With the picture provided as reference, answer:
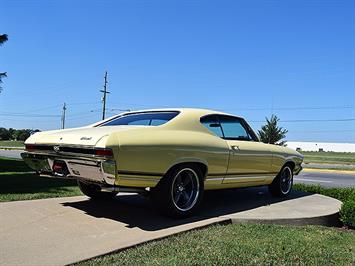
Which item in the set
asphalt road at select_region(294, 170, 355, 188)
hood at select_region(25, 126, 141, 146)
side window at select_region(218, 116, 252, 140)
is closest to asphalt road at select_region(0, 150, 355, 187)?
asphalt road at select_region(294, 170, 355, 188)

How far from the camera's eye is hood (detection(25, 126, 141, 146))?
488cm

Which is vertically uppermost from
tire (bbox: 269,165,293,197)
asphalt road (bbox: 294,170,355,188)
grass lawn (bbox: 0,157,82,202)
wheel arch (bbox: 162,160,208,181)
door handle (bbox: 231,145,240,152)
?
door handle (bbox: 231,145,240,152)

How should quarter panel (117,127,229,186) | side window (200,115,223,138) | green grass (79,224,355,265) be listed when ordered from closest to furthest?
green grass (79,224,355,265) < quarter panel (117,127,229,186) < side window (200,115,223,138)

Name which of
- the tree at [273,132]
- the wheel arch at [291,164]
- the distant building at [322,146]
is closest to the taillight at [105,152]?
the wheel arch at [291,164]

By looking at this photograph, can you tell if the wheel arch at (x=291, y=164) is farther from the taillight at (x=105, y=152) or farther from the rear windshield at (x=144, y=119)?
the taillight at (x=105, y=152)

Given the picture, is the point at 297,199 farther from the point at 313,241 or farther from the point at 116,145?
the point at 116,145

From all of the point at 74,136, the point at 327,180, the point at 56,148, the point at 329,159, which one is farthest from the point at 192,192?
the point at 329,159

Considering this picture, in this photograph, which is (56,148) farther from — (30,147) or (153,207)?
(153,207)

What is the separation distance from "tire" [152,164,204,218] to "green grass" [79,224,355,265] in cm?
54

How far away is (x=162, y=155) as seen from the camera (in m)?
5.06

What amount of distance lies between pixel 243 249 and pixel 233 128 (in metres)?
2.73

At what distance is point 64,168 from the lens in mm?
5375

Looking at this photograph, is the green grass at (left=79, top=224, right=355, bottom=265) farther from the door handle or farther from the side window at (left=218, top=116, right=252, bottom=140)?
the side window at (left=218, top=116, right=252, bottom=140)

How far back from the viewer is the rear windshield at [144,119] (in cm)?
582
